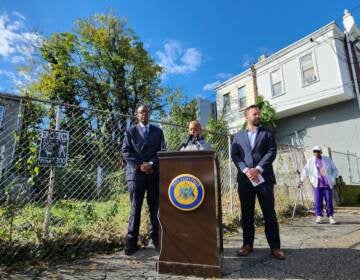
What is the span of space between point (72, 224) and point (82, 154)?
1179 millimetres

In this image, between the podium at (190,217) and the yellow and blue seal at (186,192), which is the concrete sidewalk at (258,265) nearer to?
the podium at (190,217)

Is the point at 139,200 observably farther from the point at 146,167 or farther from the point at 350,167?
the point at 350,167

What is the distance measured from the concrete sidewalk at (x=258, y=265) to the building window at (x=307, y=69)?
1323 cm

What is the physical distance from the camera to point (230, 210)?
5.56 metres

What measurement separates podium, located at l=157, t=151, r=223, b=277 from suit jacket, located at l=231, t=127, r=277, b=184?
88 cm

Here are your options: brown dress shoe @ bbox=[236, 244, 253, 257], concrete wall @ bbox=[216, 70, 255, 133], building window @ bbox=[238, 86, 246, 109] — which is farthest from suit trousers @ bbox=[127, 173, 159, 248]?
building window @ bbox=[238, 86, 246, 109]

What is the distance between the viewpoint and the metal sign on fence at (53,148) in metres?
3.43

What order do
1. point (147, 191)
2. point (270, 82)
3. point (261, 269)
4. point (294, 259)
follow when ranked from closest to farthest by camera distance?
point (261, 269), point (294, 259), point (147, 191), point (270, 82)

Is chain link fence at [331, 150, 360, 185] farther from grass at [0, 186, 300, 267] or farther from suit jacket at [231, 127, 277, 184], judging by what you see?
suit jacket at [231, 127, 277, 184]

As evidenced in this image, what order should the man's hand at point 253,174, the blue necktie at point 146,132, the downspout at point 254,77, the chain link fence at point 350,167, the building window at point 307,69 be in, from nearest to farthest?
1. the man's hand at point 253,174
2. the blue necktie at point 146,132
3. the chain link fence at point 350,167
4. the building window at point 307,69
5. the downspout at point 254,77

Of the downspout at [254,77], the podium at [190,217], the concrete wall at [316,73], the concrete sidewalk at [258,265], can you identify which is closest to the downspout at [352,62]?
the concrete wall at [316,73]

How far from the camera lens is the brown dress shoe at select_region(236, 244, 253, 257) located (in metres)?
3.42

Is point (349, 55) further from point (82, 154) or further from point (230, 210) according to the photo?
point (82, 154)

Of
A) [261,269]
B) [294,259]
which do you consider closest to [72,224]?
[261,269]
